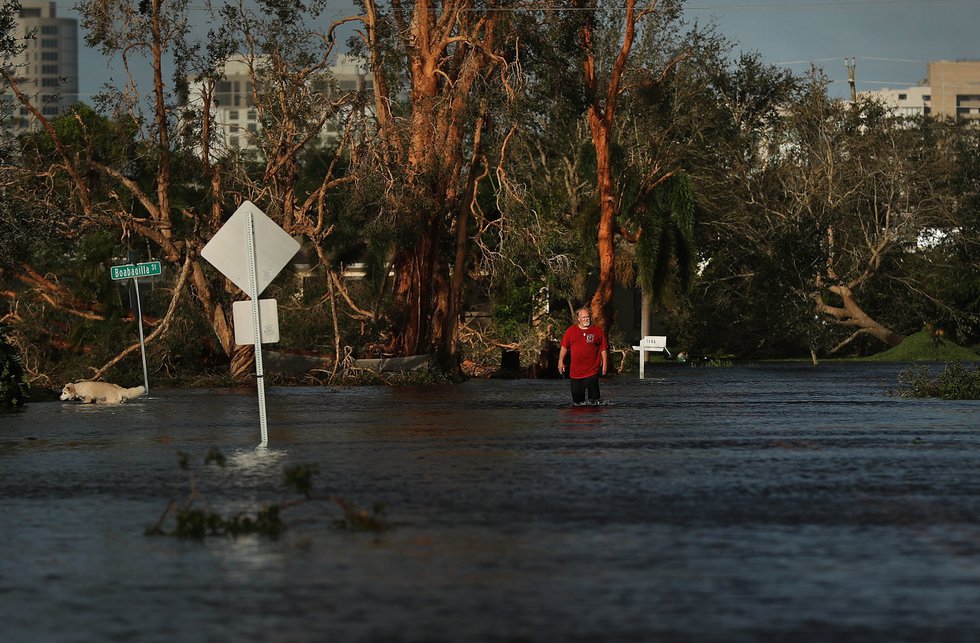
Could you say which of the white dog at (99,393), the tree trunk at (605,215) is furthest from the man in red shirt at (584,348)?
the tree trunk at (605,215)

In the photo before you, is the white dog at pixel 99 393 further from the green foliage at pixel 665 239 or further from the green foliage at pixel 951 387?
the green foliage at pixel 665 239

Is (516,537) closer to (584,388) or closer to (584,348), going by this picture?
(584,348)

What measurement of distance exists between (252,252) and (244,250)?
0.30 meters

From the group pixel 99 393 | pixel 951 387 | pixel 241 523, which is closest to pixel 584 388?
pixel 951 387

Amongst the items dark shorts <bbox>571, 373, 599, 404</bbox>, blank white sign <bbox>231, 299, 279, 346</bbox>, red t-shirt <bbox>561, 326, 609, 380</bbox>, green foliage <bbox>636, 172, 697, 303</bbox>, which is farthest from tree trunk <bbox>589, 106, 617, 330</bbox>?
blank white sign <bbox>231, 299, 279, 346</bbox>

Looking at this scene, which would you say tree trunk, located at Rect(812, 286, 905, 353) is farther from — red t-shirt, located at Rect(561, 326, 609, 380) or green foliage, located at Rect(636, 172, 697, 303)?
red t-shirt, located at Rect(561, 326, 609, 380)

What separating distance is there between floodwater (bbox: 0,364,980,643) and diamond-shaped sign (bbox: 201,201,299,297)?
1.98m

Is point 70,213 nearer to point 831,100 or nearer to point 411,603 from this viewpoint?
point 411,603

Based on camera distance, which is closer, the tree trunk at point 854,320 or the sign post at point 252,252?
the sign post at point 252,252

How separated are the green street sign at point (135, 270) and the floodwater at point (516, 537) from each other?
10.4m

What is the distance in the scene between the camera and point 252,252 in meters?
20.0

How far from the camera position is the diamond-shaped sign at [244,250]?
2006 centimetres

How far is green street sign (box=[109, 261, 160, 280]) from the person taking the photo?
33.8 metres

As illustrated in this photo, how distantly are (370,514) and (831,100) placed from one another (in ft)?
195
